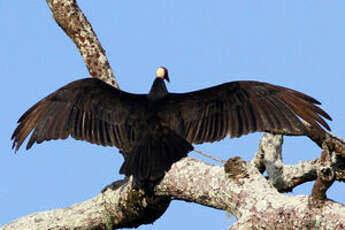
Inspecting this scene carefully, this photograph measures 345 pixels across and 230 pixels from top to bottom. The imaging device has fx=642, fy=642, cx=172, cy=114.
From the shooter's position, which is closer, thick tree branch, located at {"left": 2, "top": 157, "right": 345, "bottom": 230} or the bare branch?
thick tree branch, located at {"left": 2, "top": 157, "right": 345, "bottom": 230}

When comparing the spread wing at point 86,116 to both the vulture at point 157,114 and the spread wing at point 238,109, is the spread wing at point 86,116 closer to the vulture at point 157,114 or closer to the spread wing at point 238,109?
the vulture at point 157,114

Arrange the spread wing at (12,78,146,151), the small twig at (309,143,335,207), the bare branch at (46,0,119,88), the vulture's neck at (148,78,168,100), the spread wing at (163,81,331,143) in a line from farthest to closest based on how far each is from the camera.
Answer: the bare branch at (46,0,119,88), the vulture's neck at (148,78,168,100), the spread wing at (12,78,146,151), the spread wing at (163,81,331,143), the small twig at (309,143,335,207)

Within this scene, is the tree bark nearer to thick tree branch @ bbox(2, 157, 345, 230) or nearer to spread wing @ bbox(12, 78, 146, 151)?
thick tree branch @ bbox(2, 157, 345, 230)

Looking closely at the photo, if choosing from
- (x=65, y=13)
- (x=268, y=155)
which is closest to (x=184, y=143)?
(x=268, y=155)

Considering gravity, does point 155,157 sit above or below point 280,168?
above

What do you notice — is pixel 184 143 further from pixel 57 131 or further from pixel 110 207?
pixel 57 131

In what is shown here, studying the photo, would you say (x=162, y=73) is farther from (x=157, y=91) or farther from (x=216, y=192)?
(x=216, y=192)

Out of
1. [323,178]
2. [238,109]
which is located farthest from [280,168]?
[323,178]

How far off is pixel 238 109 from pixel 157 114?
24.2 inches

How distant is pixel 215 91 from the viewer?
4867 mm

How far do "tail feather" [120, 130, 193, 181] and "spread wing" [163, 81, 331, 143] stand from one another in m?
0.34

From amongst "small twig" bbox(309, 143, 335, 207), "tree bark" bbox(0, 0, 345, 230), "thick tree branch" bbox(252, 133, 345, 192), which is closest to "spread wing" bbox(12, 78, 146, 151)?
"tree bark" bbox(0, 0, 345, 230)

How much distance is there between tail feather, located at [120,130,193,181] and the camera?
14.0 ft

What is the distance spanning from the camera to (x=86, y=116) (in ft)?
16.0
